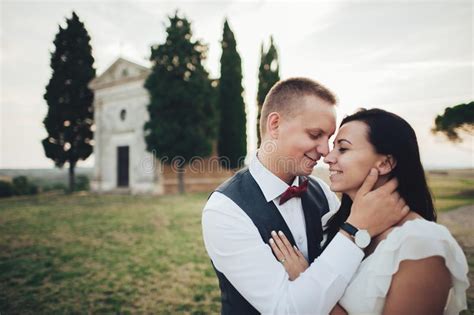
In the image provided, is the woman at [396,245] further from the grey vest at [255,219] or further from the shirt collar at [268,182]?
the shirt collar at [268,182]

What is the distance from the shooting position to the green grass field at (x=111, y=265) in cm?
386

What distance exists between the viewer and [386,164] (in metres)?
1.70

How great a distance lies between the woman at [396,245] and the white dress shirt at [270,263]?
0.11m

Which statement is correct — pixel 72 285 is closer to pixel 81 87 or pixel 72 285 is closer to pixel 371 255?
pixel 371 255

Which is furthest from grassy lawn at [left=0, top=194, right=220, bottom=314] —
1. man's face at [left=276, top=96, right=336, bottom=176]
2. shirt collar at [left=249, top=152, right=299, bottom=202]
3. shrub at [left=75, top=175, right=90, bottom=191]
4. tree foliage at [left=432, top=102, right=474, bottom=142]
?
shrub at [left=75, top=175, right=90, bottom=191]

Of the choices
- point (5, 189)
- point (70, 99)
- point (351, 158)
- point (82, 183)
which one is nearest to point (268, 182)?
point (351, 158)

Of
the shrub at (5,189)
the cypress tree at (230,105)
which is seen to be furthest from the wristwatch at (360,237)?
the shrub at (5,189)

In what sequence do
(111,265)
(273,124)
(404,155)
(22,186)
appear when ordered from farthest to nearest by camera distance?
1. (22,186)
2. (111,265)
3. (273,124)
4. (404,155)

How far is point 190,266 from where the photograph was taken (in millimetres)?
5406

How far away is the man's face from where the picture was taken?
1.94 metres

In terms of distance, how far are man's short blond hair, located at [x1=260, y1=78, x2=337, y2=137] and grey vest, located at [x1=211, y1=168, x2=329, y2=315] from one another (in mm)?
516

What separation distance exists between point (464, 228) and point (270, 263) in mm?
1605

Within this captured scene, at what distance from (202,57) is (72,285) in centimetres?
1642

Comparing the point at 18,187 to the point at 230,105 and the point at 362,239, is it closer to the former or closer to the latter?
the point at 230,105
